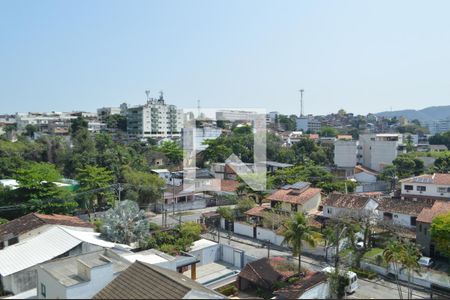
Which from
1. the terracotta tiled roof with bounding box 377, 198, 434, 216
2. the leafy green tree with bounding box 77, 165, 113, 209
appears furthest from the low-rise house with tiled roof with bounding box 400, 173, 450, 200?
the leafy green tree with bounding box 77, 165, 113, 209

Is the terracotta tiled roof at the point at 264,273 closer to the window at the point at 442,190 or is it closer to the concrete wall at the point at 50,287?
the concrete wall at the point at 50,287

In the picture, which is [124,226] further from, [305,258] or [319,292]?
[319,292]

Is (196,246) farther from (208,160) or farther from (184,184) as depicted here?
(208,160)

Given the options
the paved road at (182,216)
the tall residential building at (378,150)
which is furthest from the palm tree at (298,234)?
the tall residential building at (378,150)

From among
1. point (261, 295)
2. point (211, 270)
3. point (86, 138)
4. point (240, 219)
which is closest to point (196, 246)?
point (211, 270)

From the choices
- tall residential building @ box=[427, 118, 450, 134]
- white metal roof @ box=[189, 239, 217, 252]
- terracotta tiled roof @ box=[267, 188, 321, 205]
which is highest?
tall residential building @ box=[427, 118, 450, 134]

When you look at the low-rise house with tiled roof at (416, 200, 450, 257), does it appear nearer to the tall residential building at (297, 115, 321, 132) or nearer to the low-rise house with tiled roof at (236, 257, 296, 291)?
the low-rise house with tiled roof at (236, 257, 296, 291)
